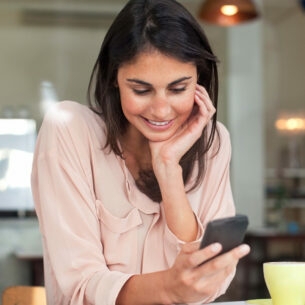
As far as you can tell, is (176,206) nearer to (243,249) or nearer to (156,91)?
(156,91)

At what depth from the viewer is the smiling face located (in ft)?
4.25

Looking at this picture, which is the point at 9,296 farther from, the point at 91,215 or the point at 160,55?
the point at 160,55

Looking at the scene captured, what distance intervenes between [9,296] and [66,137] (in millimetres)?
435

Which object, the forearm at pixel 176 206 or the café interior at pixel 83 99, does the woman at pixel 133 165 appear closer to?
the forearm at pixel 176 206

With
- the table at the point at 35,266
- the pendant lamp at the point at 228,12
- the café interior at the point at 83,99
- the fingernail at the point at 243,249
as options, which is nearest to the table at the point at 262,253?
the café interior at the point at 83,99

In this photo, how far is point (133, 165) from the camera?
1482mm

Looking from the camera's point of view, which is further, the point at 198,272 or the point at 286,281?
the point at 286,281

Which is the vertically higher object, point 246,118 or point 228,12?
point 228,12

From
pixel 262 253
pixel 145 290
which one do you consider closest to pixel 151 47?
pixel 145 290

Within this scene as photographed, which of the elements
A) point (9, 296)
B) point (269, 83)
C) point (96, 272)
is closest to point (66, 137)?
point (96, 272)

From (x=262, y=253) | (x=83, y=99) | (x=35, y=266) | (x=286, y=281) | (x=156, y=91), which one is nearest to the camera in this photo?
(x=286, y=281)

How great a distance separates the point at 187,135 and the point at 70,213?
0.25 m

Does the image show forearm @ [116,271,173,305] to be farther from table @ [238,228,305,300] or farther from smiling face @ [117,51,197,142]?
table @ [238,228,305,300]

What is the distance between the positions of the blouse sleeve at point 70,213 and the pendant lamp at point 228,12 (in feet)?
11.7
